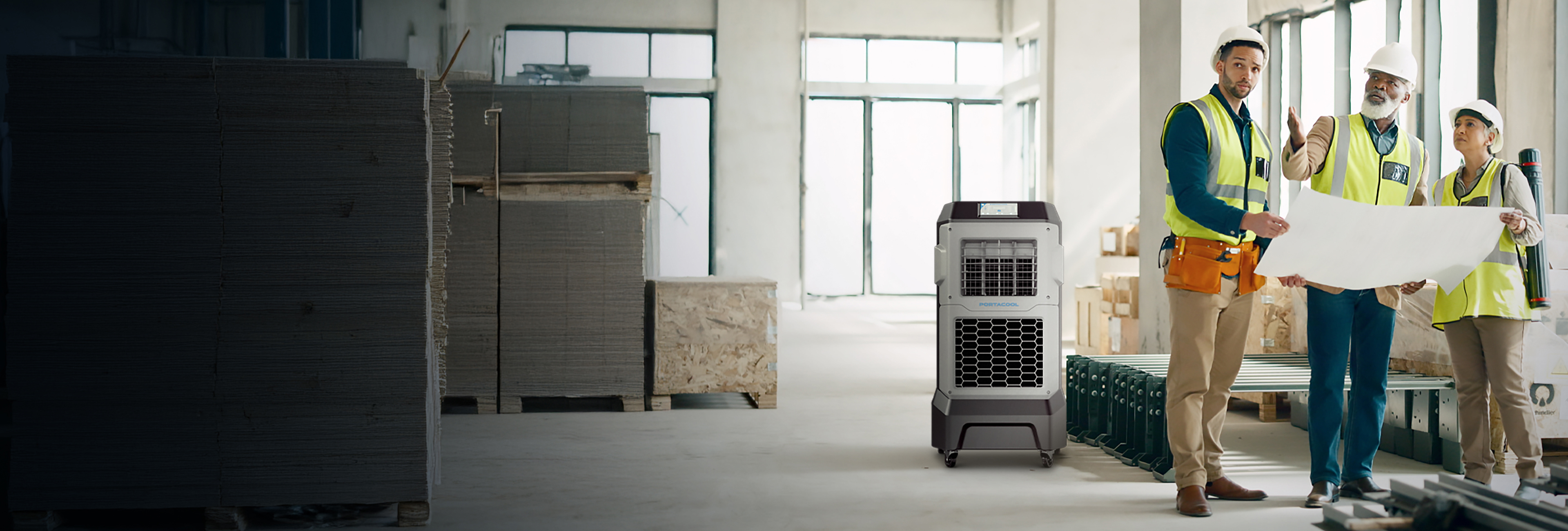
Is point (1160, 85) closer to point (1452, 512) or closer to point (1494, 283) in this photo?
point (1494, 283)

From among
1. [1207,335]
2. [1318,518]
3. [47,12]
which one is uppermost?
[47,12]

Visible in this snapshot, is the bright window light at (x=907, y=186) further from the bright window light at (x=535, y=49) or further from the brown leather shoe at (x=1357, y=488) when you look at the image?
the brown leather shoe at (x=1357, y=488)

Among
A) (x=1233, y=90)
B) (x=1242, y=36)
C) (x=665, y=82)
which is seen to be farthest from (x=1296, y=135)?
(x=665, y=82)

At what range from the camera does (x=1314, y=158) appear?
4109mm

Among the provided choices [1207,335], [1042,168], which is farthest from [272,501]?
[1042,168]

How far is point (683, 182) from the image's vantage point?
61.5ft

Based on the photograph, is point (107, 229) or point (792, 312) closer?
point (107, 229)

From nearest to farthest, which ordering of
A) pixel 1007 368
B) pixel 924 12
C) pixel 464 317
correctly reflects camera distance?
1. pixel 1007 368
2. pixel 464 317
3. pixel 924 12

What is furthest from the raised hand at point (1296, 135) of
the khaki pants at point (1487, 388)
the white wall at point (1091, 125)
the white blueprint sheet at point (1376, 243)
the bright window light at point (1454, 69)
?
the white wall at point (1091, 125)

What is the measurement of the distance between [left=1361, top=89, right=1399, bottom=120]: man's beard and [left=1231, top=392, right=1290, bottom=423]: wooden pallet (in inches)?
114

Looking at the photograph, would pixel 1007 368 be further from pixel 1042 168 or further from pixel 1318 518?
pixel 1042 168

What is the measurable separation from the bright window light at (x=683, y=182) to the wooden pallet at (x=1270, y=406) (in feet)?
40.7

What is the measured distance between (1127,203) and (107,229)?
12223 mm

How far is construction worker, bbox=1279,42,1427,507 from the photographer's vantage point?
411cm
